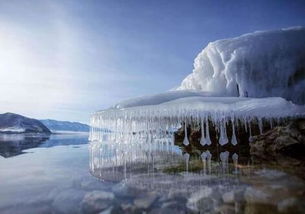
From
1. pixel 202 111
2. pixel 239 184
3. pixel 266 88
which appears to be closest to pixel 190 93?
pixel 202 111

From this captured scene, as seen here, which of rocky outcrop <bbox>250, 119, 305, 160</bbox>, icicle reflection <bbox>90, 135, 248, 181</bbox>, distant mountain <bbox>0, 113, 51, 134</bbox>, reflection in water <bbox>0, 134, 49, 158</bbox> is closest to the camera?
icicle reflection <bbox>90, 135, 248, 181</bbox>

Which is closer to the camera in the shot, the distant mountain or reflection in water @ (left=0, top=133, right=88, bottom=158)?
reflection in water @ (left=0, top=133, right=88, bottom=158)

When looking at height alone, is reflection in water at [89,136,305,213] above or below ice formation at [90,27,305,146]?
below

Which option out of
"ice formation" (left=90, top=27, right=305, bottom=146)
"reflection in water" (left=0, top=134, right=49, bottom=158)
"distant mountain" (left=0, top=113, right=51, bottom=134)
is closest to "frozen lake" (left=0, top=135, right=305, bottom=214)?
"ice formation" (left=90, top=27, right=305, bottom=146)

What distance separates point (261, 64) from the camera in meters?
13.1

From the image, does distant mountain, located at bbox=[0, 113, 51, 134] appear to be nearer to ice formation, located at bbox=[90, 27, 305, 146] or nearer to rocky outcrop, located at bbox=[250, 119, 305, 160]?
ice formation, located at bbox=[90, 27, 305, 146]

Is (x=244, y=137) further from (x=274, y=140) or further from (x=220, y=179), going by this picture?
(x=220, y=179)

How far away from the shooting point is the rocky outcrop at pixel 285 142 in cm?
1140

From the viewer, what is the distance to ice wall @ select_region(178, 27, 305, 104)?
42.2 ft

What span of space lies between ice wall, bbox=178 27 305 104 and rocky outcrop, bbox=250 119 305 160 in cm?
232

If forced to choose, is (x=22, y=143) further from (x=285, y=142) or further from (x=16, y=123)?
(x=16, y=123)

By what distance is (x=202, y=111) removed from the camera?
11352 mm

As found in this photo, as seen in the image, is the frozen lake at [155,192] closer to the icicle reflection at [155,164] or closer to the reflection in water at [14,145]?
the icicle reflection at [155,164]

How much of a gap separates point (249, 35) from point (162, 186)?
1072 cm
